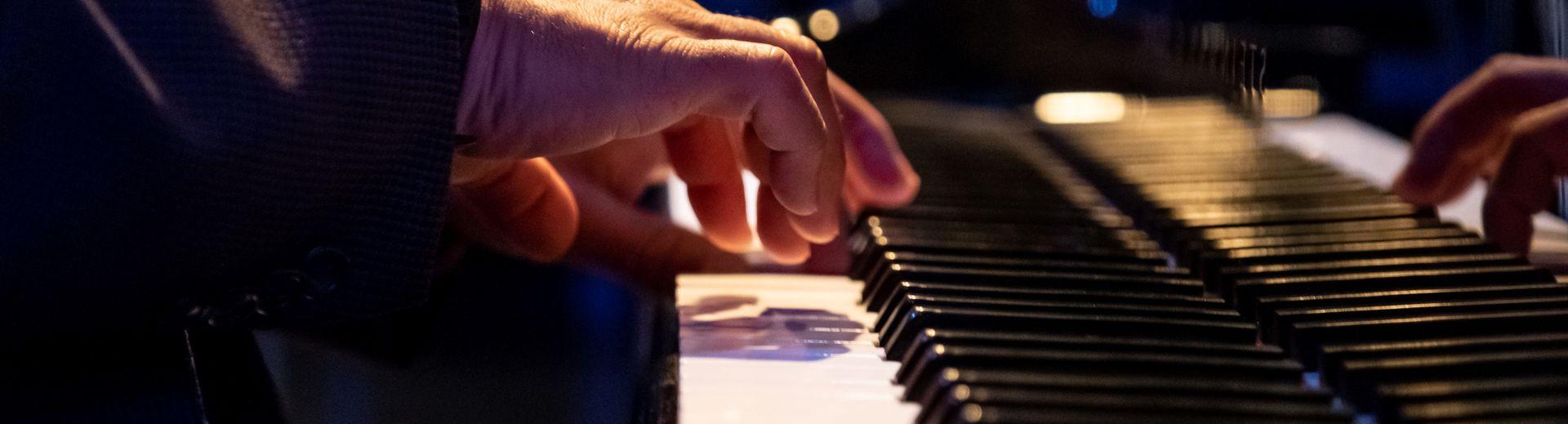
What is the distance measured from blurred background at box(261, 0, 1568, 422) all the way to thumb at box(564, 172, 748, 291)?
0.03 metres

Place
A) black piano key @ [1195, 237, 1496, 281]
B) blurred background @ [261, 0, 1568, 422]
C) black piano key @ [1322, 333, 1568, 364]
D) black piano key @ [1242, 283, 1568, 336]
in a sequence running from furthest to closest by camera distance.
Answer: blurred background @ [261, 0, 1568, 422] < black piano key @ [1195, 237, 1496, 281] < black piano key @ [1242, 283, 1568, 336] < black piano key @ [1322, 333, 1568, 364]

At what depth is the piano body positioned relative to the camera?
2.32 feet

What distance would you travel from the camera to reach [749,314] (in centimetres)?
99

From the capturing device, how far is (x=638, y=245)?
1.25 meters

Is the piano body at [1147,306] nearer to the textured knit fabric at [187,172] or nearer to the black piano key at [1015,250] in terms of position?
the black piano key at [1015,250]

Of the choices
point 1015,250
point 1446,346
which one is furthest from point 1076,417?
point 1015,250

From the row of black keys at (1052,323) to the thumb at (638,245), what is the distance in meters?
0.16

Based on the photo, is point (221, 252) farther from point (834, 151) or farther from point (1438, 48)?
point (1438, 48)

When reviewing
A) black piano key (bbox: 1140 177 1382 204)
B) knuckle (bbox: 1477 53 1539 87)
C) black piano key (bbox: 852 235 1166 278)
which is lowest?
black piano key (bbox: 852 235 1166 278)

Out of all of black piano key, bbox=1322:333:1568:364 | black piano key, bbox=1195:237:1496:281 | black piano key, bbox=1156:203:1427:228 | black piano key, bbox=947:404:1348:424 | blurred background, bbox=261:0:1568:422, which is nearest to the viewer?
black piano key, bbox=947:404:1348:424

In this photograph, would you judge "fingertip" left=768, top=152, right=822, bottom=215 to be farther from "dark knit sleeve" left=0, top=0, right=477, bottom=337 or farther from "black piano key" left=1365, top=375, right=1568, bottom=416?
"black piano key" left=1365, top=375, right=1568, bottom=416

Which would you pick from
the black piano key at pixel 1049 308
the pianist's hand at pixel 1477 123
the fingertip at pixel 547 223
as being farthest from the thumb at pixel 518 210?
the pianist's hand at pixel 1477 123

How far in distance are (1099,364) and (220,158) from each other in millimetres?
521

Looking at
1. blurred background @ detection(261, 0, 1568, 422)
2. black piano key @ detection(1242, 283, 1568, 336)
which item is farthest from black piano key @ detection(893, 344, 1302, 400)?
blurred background @ detection(261, 0, 1568, 422)
